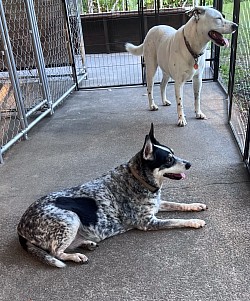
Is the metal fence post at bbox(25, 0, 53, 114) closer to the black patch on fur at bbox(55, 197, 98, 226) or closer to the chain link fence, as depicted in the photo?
the chain link fence

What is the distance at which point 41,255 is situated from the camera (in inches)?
80.4

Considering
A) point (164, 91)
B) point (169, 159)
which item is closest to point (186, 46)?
point (164, 91)

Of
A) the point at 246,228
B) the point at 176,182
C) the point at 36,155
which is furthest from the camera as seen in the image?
the point at 36,155

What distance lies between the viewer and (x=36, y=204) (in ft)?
7.11

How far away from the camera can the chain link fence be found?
175 inches

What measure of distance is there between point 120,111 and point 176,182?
6.66 feet

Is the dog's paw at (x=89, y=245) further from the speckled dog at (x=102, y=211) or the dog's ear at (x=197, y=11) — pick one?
the dog's ear at (x=197, y=11)

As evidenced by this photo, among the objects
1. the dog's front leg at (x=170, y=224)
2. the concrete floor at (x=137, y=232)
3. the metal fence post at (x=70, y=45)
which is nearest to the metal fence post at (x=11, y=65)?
the concrete floor at (x=137, y=232)

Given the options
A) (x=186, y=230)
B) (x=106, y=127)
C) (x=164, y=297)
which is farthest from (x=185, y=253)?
(x=106, y=127)

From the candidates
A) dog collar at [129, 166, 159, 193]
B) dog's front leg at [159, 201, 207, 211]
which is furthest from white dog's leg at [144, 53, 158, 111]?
dog collar at [129, 166, 159, 193]

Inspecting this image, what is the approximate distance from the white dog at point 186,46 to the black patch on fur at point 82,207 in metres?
2.06

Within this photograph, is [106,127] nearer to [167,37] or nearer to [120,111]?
[120,111]

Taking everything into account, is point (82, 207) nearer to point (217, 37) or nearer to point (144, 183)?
point (144, 183)

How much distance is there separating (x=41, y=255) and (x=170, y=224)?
866 mm
